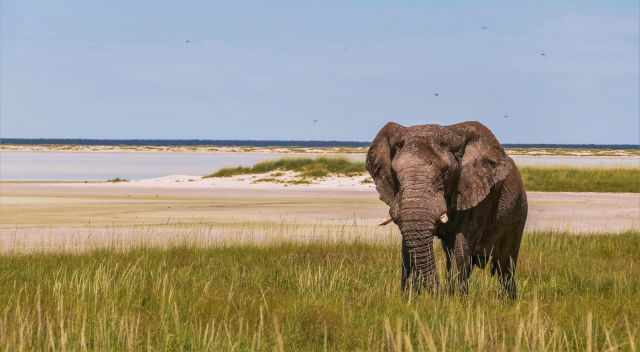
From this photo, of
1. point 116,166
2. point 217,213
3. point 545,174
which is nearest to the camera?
point 217,213

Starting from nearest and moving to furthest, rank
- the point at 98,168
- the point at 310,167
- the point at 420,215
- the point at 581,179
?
the point at 420,215 < the point at 581,179 < the point at 310,167 < the point at 98,168

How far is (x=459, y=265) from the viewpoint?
349 inches

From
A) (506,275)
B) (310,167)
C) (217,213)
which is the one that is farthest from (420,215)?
(310,167)

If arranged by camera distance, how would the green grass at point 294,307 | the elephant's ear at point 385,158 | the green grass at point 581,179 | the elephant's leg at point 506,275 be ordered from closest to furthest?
the green grass at point 294,307
the elephant's ear at point 385,158
the elephant's leg at point 506,275
the green grass at point 581,179

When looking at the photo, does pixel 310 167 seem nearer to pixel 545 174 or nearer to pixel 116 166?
pixel 545 174

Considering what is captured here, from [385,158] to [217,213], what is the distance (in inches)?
709

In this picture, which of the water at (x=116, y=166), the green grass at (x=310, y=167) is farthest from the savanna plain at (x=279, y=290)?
the water at (x=116, y=166)

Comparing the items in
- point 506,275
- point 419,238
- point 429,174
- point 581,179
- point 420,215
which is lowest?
point 581,179

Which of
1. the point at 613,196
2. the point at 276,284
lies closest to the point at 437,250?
the point at 276,284

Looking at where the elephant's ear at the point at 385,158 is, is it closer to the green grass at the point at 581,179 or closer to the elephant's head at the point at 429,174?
the elephant's head at the point at 429,174

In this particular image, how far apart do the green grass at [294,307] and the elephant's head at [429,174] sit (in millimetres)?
559

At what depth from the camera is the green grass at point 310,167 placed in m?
48.0

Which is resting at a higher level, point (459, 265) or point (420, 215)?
point (420, 215)

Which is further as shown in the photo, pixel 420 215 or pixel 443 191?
pixel 443 191
